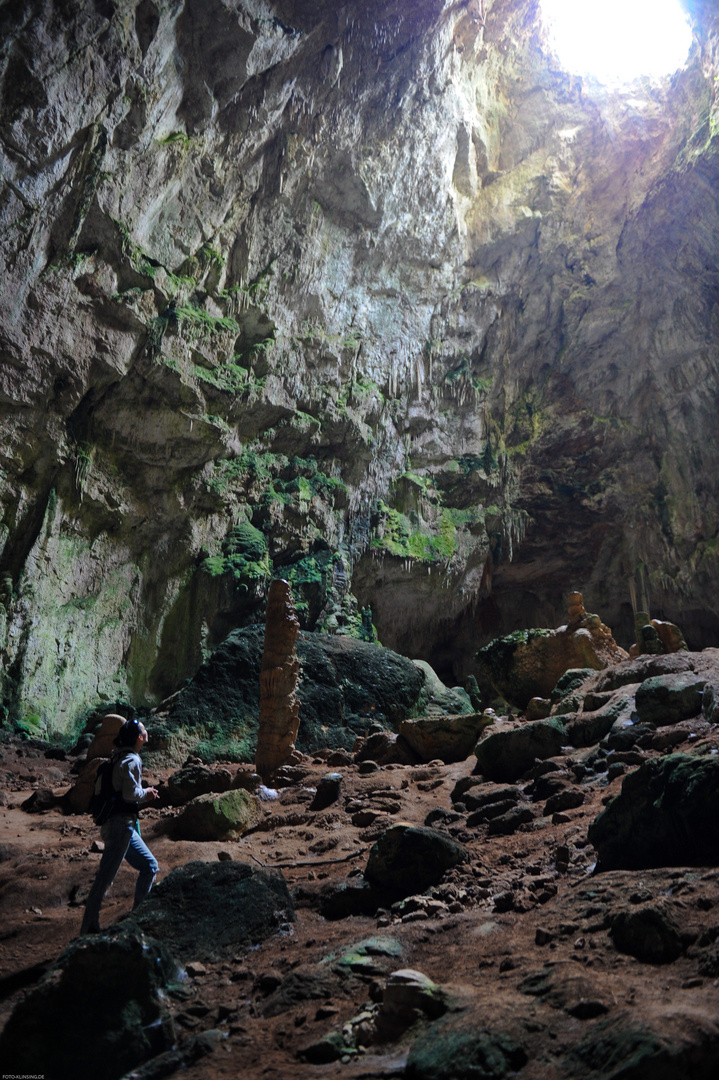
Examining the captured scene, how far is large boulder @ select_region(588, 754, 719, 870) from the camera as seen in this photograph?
3.00 m

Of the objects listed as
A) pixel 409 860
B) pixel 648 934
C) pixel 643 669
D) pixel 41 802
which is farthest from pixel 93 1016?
pixel 643 669

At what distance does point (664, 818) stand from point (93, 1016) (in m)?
2.64

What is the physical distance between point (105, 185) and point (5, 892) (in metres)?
13.8

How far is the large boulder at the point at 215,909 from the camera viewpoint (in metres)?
3.20

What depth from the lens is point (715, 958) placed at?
6.85 ft

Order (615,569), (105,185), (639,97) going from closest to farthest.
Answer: (105,185) → (615,569) → (639,97)

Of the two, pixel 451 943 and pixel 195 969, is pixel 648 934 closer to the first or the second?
pixel 451 943

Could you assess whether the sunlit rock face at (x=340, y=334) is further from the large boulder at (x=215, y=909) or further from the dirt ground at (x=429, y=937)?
the large boulder at (x=215, y=909)

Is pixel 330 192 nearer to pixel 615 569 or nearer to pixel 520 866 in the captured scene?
pixel 615 569

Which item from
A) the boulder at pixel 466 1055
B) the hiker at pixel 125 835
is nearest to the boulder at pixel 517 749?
the hiker at pixel 125 835

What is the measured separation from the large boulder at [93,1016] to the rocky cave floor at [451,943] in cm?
14

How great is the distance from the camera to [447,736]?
24.8ft

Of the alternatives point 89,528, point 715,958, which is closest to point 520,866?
point 715,958

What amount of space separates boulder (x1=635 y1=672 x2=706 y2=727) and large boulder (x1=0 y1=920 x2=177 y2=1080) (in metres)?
4.59
